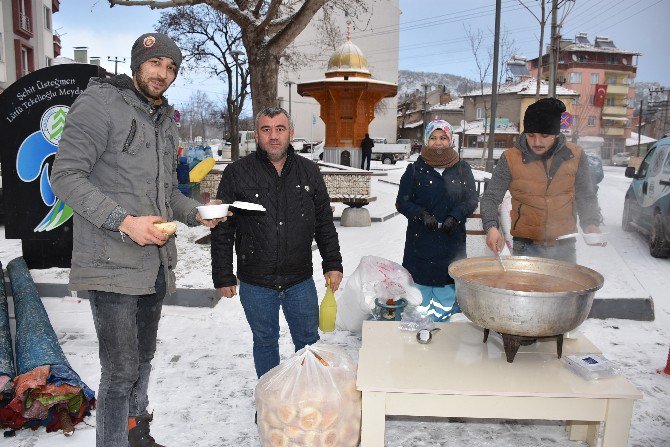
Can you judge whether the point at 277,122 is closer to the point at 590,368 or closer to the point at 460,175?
the point at 460,175

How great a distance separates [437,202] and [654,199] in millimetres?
6688

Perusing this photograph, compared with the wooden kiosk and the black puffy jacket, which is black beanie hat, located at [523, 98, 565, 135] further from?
the wooden kiosk

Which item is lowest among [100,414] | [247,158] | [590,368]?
[100,414]

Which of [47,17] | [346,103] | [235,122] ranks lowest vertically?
[235,122]

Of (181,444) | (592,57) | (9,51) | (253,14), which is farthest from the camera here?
(592,57)

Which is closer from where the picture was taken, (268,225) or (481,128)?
(268,225)

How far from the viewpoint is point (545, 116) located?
3350mm

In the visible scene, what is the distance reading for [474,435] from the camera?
10.5ft

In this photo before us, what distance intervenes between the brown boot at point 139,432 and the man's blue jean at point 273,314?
0.75 metres

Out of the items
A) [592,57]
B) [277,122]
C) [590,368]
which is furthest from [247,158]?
[592,57]

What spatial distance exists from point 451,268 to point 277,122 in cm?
135

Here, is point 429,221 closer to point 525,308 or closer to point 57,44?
point 525,308

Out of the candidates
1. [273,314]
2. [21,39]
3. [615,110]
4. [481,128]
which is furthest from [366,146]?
[615,110]

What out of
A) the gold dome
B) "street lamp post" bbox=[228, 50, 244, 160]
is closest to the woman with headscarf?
the gold dome
